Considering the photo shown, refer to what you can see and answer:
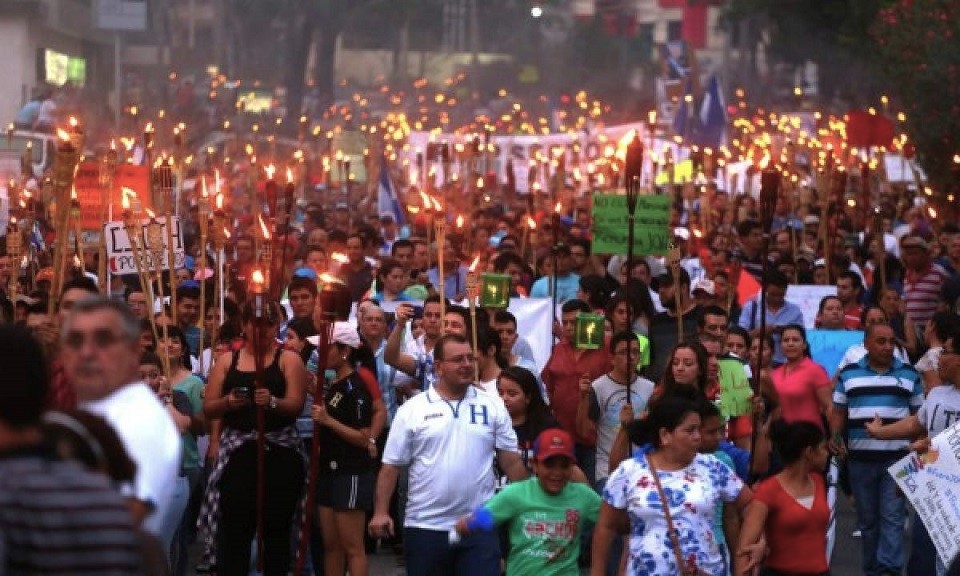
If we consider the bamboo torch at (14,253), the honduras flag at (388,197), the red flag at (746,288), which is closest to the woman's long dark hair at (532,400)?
the bamboo torch at (14,253)

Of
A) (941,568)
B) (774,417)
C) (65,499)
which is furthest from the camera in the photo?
(774,417)

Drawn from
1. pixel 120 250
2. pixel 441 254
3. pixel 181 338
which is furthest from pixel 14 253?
pixel 441 254

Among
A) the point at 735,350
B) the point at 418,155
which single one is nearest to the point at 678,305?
the point at 735,350

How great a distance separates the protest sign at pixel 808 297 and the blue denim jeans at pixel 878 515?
481cm

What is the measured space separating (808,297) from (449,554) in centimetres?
827

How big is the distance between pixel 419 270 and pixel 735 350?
5776mm

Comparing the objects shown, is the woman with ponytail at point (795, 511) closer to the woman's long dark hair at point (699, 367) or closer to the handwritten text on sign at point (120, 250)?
the woman's long dark hair at point (699, 367)

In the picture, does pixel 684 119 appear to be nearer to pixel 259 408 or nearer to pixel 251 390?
pixel 251 390

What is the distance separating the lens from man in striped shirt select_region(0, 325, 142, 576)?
5281mm

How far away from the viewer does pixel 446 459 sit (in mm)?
10492

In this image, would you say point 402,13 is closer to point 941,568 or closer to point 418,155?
point 418,155

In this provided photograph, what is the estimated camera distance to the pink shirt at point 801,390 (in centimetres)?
1345

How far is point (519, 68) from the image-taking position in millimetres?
72875

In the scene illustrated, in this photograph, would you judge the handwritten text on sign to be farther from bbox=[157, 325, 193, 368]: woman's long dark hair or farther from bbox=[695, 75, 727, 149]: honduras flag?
bbox=[695, 75, 727, 149]: honduras flag
